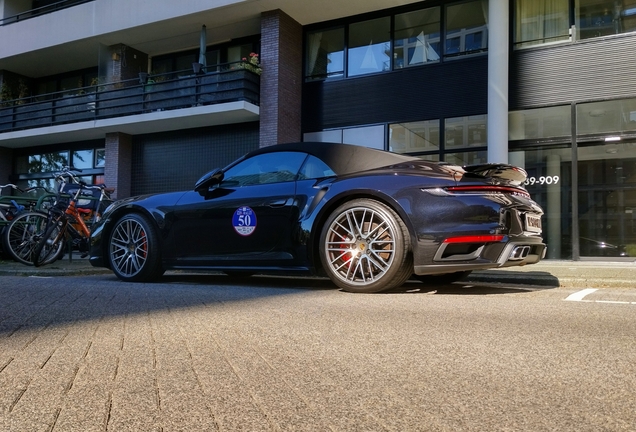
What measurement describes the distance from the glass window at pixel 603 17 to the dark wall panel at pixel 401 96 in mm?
2156

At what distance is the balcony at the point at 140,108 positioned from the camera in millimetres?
14875

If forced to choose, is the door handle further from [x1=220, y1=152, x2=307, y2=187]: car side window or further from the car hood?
the car hood

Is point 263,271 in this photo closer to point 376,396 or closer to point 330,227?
point 330,227

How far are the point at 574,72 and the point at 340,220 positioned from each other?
957 cm

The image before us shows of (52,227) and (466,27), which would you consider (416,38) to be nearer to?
(466,27)

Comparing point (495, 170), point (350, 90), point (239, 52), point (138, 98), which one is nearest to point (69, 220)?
point (495, 170)

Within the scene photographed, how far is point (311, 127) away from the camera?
605 inches

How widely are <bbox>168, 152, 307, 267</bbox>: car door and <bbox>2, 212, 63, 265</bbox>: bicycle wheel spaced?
3.65 metres

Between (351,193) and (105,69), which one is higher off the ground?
(105,69)

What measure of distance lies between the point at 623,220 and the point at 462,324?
9.90 m

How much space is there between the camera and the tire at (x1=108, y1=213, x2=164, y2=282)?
6.24 metres

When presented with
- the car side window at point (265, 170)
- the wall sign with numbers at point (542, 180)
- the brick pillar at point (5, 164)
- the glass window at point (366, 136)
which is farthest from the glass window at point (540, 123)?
the brick pillar at point (5, 164)

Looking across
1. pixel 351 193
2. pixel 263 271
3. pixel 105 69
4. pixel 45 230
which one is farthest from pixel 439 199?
pixel 105 69

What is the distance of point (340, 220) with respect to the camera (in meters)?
5.09
